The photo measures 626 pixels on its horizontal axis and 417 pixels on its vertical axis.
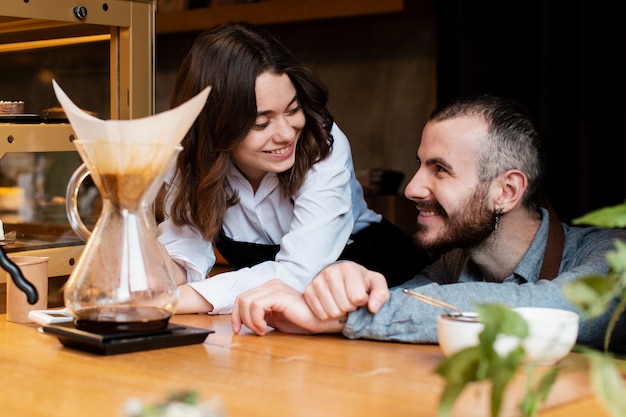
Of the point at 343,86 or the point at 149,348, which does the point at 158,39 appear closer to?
the point at 343,86

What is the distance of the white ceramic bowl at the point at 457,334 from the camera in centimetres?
107

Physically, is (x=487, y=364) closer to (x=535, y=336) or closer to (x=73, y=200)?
(x=535, y=336)

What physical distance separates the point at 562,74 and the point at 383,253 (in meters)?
1.37

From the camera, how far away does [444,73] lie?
3559mm

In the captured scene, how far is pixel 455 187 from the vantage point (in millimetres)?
1726

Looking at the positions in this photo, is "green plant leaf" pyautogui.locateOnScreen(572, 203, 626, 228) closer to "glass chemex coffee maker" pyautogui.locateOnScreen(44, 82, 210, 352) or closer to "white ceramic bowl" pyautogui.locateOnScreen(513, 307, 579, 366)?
"white ceramic bowl" pyautogui.locateOnScreen(513, 307, 579, 366)

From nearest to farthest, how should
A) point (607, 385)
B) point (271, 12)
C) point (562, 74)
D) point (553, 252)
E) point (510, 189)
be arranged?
point (607, 385)
point (553, 252)
point (510, 189)
point (562, 74)
point (271, 12)

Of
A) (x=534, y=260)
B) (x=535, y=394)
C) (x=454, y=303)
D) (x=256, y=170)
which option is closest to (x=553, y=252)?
(x=534, y=260)

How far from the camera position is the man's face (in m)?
A: 1.72

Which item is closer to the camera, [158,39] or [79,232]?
[79,232]

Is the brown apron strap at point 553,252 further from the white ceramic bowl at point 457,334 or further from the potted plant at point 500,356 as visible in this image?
the potted plant at point 500,356

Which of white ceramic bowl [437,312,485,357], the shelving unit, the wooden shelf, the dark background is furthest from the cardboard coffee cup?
the wooden shelf

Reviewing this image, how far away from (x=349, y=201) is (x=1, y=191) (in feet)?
2.32

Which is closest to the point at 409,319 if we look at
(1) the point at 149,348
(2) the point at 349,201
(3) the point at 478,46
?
(1) the point at 149,348
